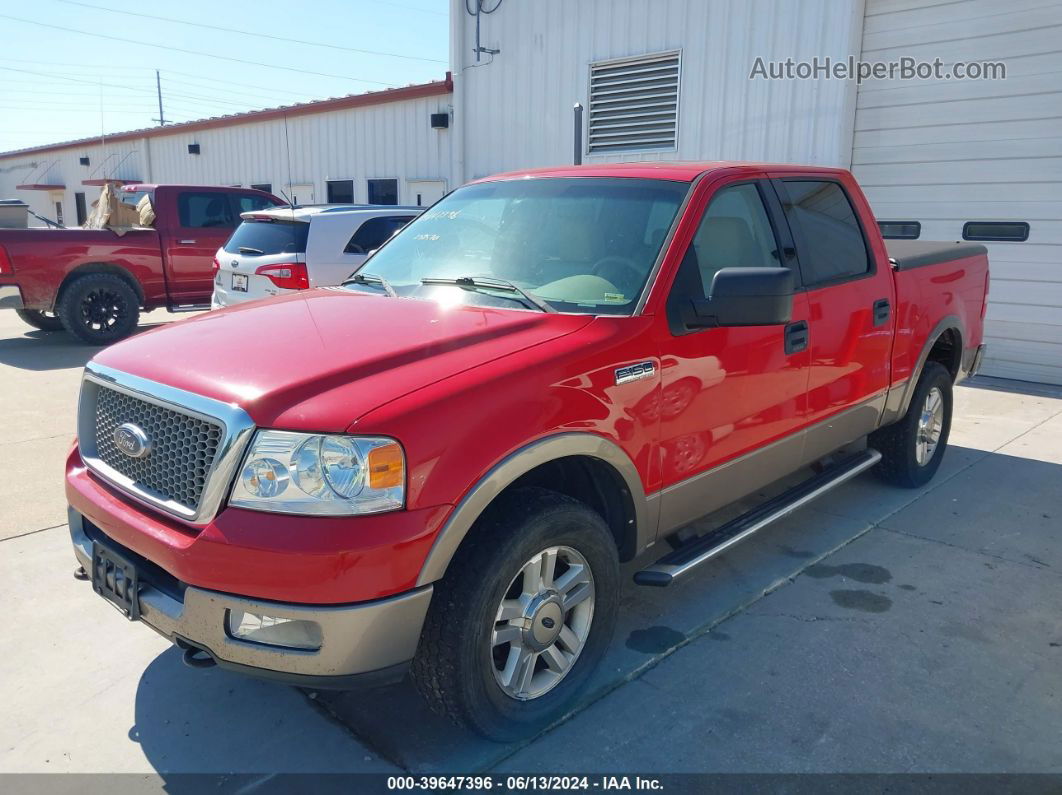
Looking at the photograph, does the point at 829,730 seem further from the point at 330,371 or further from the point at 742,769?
the point at 330,371

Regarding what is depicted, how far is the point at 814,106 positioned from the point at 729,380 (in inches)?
273

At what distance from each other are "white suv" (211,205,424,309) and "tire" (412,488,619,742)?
5.42 metres

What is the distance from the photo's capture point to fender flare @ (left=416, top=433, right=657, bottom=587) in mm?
2359

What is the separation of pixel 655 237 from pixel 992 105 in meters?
6.78

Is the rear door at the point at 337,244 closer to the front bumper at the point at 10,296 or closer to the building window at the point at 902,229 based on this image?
the front bumper at the point at 10,296

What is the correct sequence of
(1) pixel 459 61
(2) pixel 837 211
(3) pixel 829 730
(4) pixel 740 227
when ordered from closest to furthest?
1. (3) pixel 829 730
2. (4) pixel 740 227
3. (2) pixel 837 211
4. (1) pixel 459 61

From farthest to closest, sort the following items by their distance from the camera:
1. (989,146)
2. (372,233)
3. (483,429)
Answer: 1. (989,146)
2. (372,233)
3. (483,429)

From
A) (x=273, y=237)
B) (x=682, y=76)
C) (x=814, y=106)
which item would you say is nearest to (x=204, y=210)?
(x=273, y=237)

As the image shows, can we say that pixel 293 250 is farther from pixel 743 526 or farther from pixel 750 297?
pixel 750 297

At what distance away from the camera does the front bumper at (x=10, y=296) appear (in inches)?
372

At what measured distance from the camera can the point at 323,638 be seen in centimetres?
227

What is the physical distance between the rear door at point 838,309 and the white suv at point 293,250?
4.51m

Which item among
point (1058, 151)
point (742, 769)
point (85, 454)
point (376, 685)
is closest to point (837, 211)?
point (742, 769)

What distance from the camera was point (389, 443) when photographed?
2273 mm
